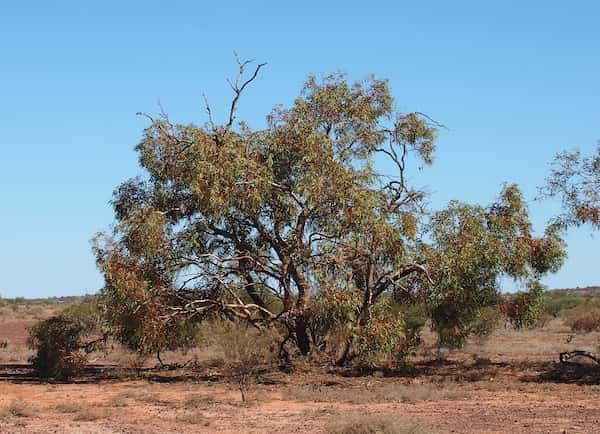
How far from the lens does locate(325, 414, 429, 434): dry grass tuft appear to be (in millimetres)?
13172

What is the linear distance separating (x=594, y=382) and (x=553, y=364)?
4.13 meters

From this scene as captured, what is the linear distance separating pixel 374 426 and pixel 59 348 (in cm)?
1550

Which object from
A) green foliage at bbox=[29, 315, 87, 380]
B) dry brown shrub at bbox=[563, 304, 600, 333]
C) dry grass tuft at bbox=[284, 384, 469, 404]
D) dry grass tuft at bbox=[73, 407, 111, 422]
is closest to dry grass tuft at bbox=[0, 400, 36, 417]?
dry grass tuft at bbox=[73, 407, 111, 422]

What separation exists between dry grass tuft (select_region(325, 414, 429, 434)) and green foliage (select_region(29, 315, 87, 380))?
46.5ft

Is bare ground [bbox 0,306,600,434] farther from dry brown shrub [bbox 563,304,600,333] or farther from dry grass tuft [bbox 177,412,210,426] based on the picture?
dry brown shrub [bbox 563,304,600,333]

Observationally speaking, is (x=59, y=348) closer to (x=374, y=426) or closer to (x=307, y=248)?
(x=307, y=248)

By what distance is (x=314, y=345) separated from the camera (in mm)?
26422

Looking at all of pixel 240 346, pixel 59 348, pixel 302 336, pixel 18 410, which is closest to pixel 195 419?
pixel 18 410

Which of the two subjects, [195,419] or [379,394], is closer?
[195,419]

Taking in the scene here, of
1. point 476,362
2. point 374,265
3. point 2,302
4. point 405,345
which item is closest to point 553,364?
point 476,362

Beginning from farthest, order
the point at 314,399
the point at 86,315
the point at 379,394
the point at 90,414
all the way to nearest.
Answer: the point at 86,315, the point at 379,394, the point at 314,399, the point at 90,414

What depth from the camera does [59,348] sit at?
26.2 metres

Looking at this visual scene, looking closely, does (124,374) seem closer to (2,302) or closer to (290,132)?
(290,132)

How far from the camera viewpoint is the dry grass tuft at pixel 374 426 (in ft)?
43.2
